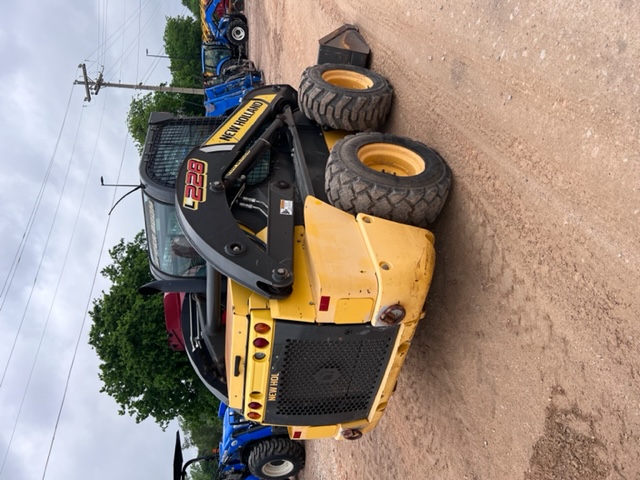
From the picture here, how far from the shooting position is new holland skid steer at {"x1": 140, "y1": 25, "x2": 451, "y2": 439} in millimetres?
3057

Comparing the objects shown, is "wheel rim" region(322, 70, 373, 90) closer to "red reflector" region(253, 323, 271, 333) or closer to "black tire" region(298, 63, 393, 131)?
"black tire" region(298, 63, 393, 131)

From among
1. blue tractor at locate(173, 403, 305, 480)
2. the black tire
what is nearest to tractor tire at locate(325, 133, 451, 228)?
the black tire

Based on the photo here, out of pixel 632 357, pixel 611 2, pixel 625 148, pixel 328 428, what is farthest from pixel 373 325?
pixel 611 2

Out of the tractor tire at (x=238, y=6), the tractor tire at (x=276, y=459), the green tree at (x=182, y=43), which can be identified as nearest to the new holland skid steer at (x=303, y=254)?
the tractor tire at (x=276, y=459)

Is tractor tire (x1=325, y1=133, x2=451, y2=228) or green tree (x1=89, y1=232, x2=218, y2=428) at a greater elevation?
tractor tire (x1=325, y1=133, x2=451, y2=228)

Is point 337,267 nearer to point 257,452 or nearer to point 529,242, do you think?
point 529,242

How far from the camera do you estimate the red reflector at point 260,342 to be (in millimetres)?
3062

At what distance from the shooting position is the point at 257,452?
6863mm

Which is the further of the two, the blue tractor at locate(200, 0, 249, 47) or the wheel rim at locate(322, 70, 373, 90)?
the blue tractor at locate(200, 0, 249, 47)

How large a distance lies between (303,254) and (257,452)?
15.2 ft

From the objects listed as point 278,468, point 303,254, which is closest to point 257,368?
point 303,254

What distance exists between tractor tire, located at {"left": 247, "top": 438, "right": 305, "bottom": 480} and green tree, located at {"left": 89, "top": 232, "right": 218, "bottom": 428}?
5.34 m

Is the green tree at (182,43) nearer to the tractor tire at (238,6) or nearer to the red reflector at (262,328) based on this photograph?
the tractor tire at (238,6)

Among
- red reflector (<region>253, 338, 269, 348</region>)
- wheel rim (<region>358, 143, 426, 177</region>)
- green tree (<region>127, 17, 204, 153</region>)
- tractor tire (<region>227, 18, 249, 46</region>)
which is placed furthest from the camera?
green tree (<region>127, 17, 204, 153</region>)
